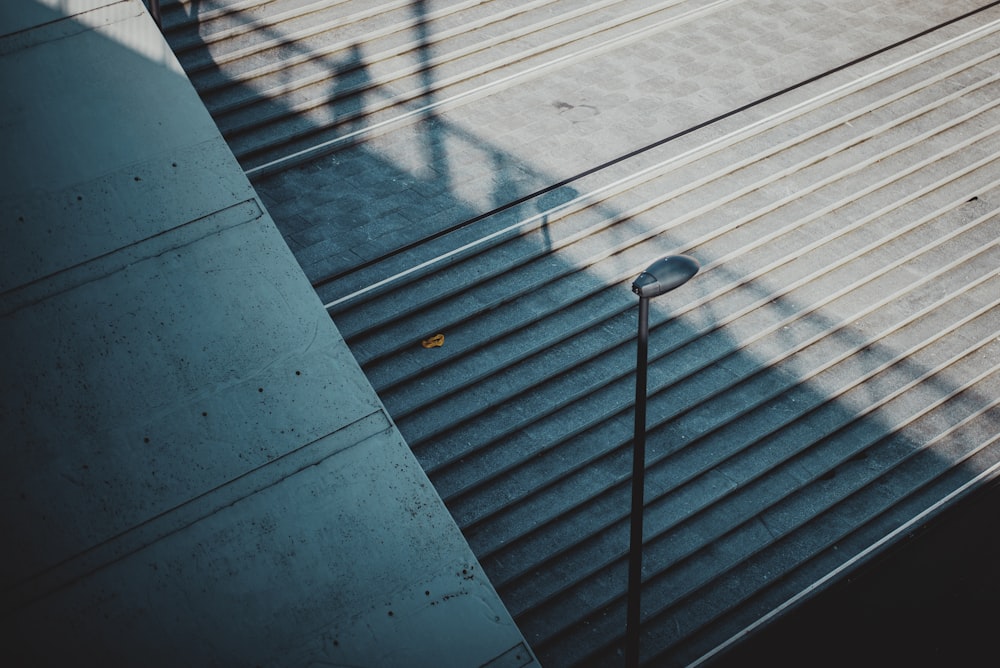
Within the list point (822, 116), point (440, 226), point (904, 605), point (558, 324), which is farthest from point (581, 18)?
point (904, 605)

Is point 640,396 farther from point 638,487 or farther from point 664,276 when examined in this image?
point 664,276

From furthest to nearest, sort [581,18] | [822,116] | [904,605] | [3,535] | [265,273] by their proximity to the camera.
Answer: [581,18], [822,116], [904,605], [265,273], [3,535]

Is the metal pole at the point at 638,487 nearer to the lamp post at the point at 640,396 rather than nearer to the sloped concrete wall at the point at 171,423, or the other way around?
the lamp post at the point at 640,396

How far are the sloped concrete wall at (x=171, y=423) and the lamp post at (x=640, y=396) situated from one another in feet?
2.73

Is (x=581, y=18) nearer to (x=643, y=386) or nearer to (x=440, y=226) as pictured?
(x=440, y=226)

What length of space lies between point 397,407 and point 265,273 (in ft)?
5.74

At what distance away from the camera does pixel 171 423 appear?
575cm

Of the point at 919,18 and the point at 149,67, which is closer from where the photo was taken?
the point at 149,67

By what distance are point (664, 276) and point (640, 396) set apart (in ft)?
2.79

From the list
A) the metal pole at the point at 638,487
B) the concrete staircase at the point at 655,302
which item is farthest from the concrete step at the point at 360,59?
the metal pole at the point at 638,487

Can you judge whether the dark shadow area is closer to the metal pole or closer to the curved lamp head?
the metal pole

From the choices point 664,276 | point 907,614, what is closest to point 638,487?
point 664,276

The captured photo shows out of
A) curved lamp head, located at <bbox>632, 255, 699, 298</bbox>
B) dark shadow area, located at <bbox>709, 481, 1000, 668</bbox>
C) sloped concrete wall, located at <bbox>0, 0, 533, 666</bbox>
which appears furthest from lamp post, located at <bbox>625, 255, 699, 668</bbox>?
dark shadow area, located at <bbox>709, 481, 1000, 668</bbox>

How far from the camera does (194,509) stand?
5582 millimetres
